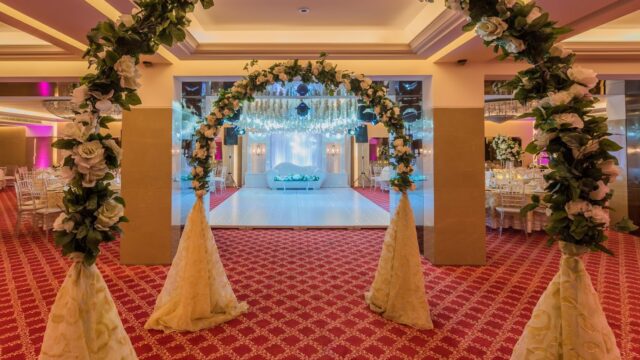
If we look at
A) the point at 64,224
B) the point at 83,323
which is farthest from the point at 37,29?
the point at 83,323

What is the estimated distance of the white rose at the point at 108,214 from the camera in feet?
6.12

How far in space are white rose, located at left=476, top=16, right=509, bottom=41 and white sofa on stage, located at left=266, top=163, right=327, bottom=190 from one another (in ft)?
48.2

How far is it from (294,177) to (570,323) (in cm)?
1512

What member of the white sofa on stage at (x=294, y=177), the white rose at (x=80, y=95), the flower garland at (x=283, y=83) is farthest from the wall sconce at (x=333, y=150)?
the white rose at (x=80, y=95)

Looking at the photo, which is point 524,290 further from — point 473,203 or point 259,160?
point 259,160

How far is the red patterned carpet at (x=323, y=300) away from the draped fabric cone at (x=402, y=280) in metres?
0.14

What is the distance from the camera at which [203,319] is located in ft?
10.9

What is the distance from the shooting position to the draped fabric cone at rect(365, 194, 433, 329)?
133 inches

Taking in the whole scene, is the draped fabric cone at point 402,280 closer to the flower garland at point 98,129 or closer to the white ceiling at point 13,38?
the flower garland at point 98,129

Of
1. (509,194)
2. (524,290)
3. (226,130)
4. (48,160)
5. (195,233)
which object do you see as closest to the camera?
(195,233)

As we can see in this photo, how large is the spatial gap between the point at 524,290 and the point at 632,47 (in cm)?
384

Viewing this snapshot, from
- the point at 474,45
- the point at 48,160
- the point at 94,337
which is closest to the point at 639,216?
the point at 474,45

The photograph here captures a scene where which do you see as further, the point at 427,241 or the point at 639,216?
the point at 639,216

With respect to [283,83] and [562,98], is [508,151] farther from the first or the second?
[562,98]
